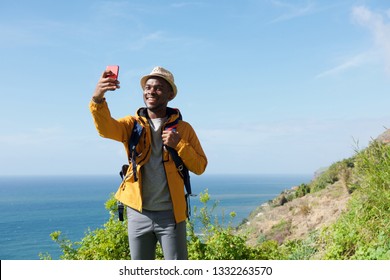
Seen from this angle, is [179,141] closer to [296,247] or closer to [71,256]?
[71,256]

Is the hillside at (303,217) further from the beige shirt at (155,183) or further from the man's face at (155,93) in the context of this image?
the man's face at (155,93)

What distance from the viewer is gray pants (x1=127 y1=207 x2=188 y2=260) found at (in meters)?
3.47

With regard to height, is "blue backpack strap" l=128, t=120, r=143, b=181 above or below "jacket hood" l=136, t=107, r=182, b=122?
below

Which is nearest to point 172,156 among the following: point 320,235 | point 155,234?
point 155,234

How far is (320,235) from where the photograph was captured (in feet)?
22.6

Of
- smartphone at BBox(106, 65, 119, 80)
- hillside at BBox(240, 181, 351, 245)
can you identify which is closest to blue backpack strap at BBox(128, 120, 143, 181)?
smartphone at BBox(106, 65, 119, 80)

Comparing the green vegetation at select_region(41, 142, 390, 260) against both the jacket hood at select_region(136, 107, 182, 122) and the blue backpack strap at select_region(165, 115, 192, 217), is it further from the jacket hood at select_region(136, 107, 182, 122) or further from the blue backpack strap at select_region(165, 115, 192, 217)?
the jacket hood at select_region(136, 107, 182, 122)

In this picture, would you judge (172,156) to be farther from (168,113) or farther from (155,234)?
(155,234)

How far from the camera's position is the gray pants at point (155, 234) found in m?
3.47

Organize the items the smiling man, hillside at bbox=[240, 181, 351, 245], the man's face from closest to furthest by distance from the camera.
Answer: the smiling man → the man's face → hillside at bbox=[240, 181, 351, 245]

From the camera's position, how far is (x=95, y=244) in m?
6.34
